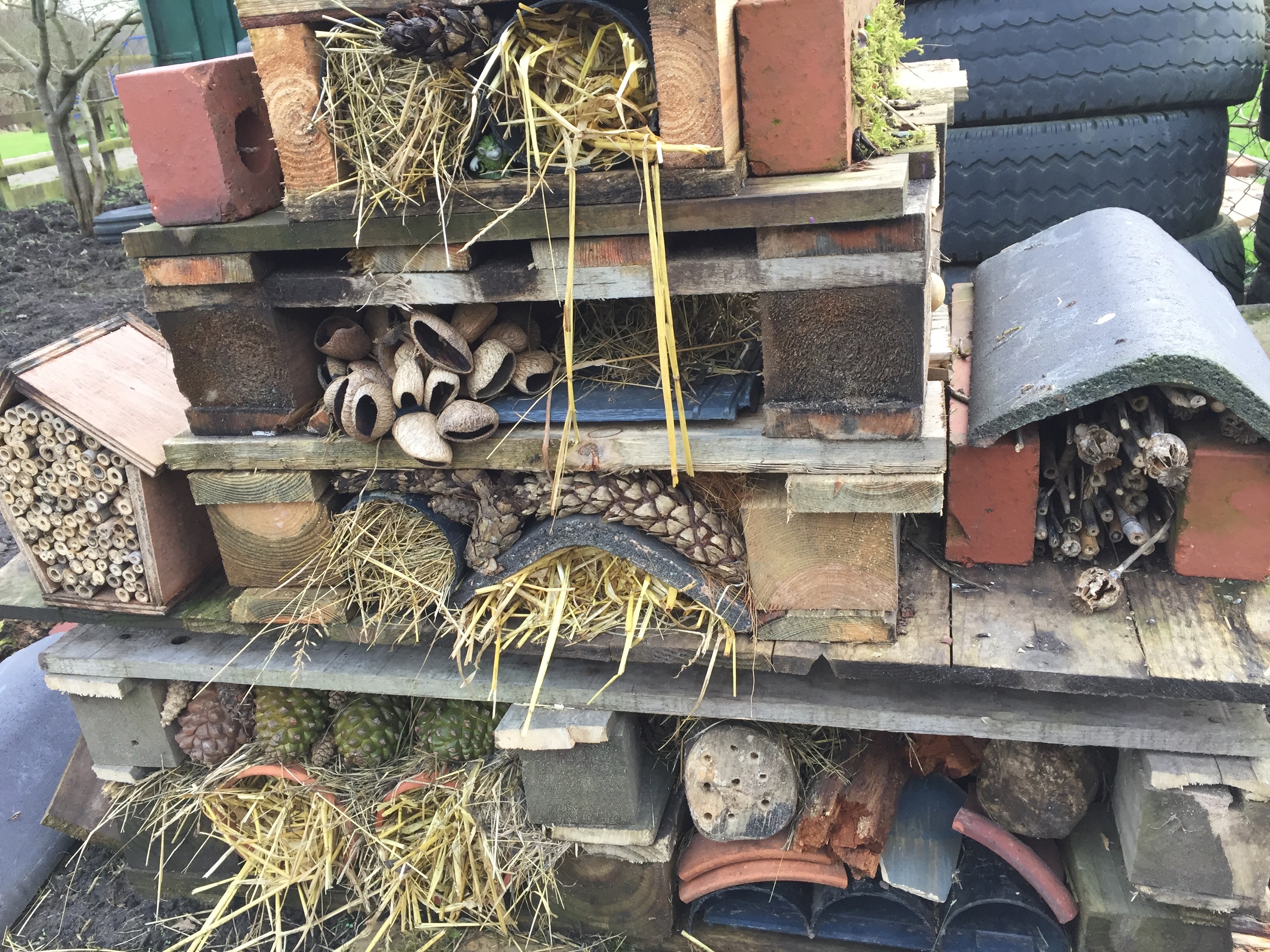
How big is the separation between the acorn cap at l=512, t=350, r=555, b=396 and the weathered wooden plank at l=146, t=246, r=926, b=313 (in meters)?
0.26

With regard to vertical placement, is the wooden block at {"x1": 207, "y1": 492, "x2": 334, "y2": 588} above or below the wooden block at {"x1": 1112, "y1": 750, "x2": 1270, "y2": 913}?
above

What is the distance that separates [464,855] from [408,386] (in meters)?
1.37

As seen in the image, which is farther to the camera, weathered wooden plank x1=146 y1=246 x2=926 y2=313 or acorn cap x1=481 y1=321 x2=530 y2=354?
acorn cap x1=481 y1=321 x2=530 y2=354

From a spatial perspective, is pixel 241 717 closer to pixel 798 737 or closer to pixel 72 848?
pixel 72 848

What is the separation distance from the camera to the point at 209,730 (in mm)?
2973

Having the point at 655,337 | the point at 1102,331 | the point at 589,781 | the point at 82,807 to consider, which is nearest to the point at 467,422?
the point at 655,337

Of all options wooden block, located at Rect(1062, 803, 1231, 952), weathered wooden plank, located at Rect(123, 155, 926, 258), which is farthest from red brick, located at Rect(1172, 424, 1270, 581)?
weathered wooden plank, located at Rect(123, 155, 926, 258)

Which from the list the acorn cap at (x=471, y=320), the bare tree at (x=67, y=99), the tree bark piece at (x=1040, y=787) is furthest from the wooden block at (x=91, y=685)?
the bare tree at (x=67, y=99)

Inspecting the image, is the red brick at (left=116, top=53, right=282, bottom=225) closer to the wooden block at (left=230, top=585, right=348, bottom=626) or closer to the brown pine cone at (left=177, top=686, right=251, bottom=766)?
the wooden block at (left=230, top=585, right=348, bottom=626)

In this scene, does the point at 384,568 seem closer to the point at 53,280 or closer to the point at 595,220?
the point at 595,220

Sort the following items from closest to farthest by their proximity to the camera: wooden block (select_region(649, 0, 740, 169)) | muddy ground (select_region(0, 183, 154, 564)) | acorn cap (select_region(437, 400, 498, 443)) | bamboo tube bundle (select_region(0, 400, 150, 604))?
wooden block (select_region(649, 0, 740, 169))
acorn cap (select_region(437, 400, 498, 443))
bamboo tube bundle (select_region(0, 400, 150, 604))
muddy ground (select_region(0, 183, 154, 564))

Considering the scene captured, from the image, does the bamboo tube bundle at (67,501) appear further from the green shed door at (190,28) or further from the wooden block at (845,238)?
the green shed door at (190,28)

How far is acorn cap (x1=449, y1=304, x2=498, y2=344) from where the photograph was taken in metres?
2.41

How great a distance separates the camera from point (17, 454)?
2652 mm
